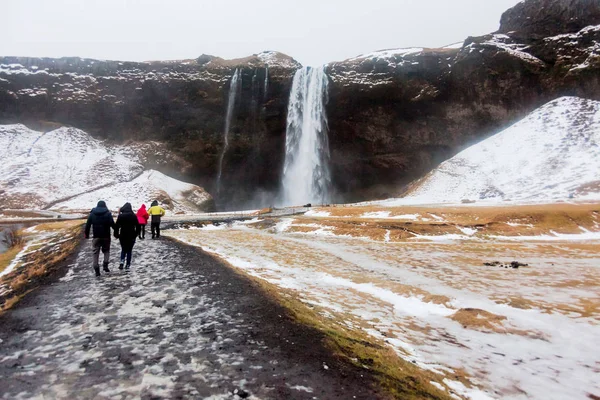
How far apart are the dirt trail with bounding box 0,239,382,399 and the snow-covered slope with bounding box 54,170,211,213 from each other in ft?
173

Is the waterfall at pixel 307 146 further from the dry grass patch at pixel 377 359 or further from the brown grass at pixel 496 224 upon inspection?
the dry grass patch at pixel 377 359

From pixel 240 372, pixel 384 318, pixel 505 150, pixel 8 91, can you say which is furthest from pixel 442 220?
pixel 8 91

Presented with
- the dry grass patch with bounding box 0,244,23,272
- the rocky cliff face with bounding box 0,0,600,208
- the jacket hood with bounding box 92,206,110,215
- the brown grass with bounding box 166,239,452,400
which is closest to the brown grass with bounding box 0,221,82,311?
the dry grass patch with bounding box 0,244,23,272

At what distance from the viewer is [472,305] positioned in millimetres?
9266

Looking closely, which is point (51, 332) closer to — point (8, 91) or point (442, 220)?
point (442, 220)

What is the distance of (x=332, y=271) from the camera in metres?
13.7

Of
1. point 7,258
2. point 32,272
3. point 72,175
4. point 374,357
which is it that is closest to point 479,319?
point 374,357

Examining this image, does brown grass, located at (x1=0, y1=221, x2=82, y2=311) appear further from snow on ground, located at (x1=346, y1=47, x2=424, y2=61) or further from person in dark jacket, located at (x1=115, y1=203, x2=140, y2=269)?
snow on ground, located at (x1=346, y1=47, x2=424, y2=61)

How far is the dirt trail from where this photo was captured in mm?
4129

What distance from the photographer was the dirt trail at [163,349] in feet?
13.5

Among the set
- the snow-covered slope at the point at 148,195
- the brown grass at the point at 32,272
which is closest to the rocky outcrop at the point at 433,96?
the snow-covered slope at the point at 148,195

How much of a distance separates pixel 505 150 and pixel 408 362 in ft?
202

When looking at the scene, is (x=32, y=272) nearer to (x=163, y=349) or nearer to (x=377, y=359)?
(x=163, y=349)

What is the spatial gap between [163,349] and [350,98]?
221 ft
